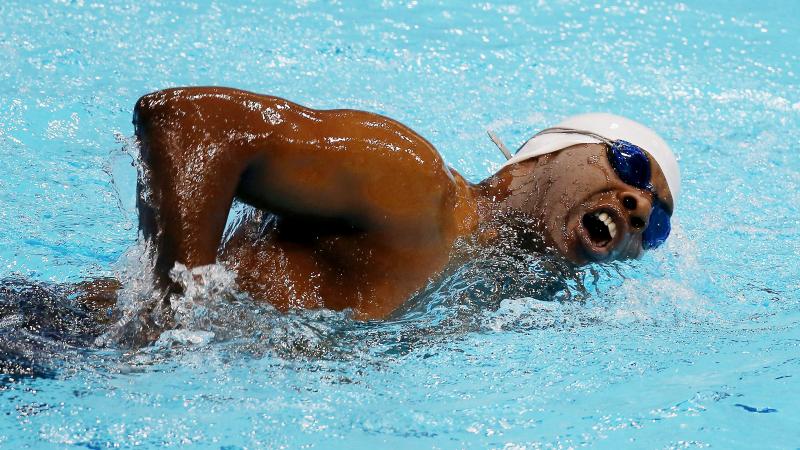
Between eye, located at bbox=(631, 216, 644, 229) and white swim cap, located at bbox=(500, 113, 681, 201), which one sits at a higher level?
white swim cap, located at bbox=(500, 113, 681, 201)

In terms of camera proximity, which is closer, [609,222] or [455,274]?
[455,274]

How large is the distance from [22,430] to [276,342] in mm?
663

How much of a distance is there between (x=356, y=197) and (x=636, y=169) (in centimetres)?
97

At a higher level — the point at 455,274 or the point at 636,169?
the point at 636,169

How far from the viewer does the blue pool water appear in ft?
8.46

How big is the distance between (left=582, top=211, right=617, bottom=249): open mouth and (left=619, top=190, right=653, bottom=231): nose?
0.06 metres

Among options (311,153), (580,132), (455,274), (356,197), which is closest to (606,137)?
(580,132)

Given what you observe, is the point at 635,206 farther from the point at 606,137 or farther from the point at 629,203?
the point at 606,137

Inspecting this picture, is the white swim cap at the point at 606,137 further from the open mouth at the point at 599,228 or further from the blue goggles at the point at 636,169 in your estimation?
the open mouth at the point at 599,228

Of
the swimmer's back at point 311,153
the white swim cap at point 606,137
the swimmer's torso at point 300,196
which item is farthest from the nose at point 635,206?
the swimmer's back at point 311,153

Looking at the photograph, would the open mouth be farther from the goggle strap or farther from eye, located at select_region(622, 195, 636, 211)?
the goggle strap

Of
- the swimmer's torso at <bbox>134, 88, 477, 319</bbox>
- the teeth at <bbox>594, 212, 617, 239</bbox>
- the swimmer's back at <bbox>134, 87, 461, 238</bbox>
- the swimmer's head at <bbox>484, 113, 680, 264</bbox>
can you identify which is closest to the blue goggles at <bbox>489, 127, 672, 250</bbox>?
the swimmer's head at <bbox>484, 113, 680, 264</bbox>

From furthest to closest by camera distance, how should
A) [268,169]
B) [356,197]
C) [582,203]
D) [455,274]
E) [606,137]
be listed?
[606,137]
[582,203]
[455,274]
[356,197]
[268,169]

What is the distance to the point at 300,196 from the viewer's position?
250cm
